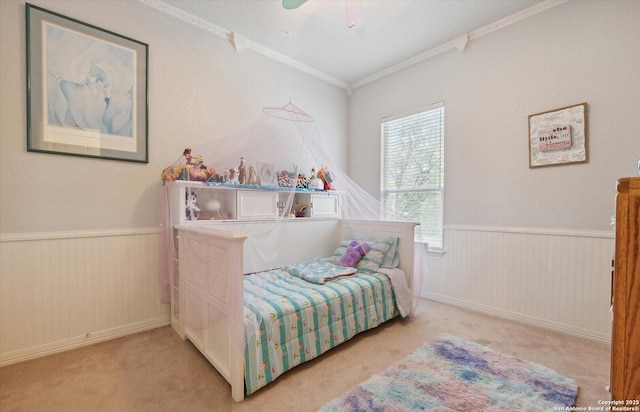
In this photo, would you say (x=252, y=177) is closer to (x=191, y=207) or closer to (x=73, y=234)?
(x=191, y=207)

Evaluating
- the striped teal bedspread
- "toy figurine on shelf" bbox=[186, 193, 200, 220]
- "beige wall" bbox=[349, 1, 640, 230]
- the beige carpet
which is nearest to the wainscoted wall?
the beige carpet

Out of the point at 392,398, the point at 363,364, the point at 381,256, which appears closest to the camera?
the point at 392,398

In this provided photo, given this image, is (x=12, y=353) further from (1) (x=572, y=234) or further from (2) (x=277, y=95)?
(1) (x=572, y=234)

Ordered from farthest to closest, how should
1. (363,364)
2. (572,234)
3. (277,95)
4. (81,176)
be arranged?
(277,95) < (572,234) < (81,176) < (363,364)

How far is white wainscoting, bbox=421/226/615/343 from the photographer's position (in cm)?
244

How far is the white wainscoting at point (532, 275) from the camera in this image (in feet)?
7.99

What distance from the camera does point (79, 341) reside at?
232 centimetres

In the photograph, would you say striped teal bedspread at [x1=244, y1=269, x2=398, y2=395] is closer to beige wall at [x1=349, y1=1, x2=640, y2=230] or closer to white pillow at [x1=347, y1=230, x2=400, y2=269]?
white pillow at [x1=347, y1=230, x2=400, y2=269]

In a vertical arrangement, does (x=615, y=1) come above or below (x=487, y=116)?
above

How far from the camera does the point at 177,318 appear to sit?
2.58 m

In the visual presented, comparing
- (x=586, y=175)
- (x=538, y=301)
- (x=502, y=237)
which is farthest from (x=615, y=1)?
(x=538, y=301)

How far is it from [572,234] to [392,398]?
2.25 meters

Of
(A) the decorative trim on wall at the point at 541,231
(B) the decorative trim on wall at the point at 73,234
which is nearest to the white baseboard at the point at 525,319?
(A) the decorative trim on wall at the point at 541,231

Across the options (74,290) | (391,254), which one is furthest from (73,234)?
(391,254)
